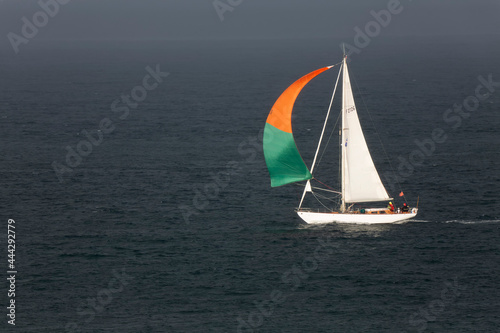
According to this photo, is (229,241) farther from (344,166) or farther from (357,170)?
(357,170)

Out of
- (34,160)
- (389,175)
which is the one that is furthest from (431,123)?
(34,160)

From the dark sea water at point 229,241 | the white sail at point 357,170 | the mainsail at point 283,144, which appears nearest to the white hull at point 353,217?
the dark sea water at point 229,241

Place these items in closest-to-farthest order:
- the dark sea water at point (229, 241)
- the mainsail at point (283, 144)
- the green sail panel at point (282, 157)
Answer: the dark sea water at point (229, 241)
the mainsail at point (283, 144)
the green sail panel at point (282, 157)

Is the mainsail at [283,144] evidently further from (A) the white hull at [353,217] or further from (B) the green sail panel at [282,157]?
(A) the white hull at [353,217]

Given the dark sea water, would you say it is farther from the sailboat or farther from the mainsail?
the mainsail

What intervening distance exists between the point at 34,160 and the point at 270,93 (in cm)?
9475

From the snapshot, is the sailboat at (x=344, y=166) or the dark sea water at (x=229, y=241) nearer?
the dark sea water at (x=229, y=241)

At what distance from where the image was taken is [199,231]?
8144 cm

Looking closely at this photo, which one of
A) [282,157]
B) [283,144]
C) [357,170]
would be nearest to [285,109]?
[283,144]

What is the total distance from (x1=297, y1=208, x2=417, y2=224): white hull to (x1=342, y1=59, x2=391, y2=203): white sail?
208 cm

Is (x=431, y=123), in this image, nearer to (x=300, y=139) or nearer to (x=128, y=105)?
(x=300, y=139)

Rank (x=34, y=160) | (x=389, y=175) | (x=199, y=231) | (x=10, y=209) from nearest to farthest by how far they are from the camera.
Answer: (x=199, y=231)
(x=10, y=209)
(x=389, y=175)
(x=34, y=160)

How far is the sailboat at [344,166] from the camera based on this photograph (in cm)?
7544

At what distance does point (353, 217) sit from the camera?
257 ft
